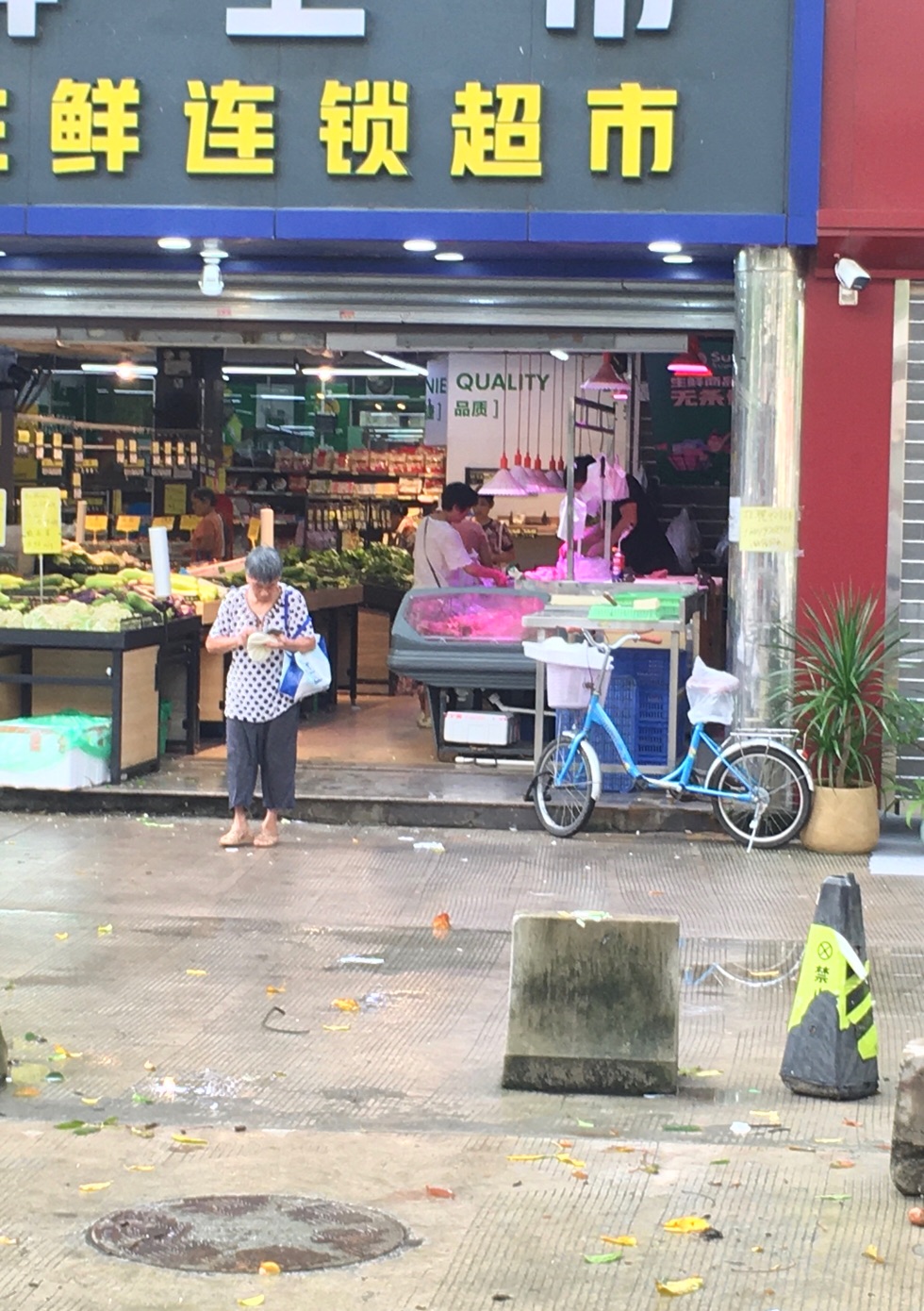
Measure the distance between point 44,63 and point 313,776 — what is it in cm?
484

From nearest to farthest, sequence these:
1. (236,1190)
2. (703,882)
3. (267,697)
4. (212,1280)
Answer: (212,1280)
(236,1190)
(703,882)
(267,697)

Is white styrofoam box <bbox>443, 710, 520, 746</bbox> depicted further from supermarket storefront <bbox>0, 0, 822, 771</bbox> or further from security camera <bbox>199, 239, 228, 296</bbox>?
security camera <bbox>199, 239, 228, 296</bbox>

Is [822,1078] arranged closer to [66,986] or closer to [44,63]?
[66,986]

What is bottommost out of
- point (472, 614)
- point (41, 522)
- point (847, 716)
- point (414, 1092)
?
point (414, 1092)

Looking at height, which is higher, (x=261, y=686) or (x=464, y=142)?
(x=464, y=142)

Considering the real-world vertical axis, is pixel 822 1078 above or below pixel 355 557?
below

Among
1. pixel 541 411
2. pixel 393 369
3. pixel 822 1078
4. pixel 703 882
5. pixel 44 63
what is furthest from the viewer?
pixel 393 369

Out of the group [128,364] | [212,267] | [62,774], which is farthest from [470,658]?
[128,364]

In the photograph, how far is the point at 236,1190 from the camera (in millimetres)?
5691

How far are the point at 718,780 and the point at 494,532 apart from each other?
7.16m

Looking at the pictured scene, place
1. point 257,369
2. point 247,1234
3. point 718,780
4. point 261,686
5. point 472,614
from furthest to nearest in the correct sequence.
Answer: point 257,369, point 472,614, point 718,780, point 261,686, point 247,1234

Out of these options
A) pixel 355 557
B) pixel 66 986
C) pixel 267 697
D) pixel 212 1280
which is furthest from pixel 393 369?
pixel 212 1280

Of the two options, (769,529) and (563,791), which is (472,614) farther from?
(769,529)

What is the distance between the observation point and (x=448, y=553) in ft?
49.6
